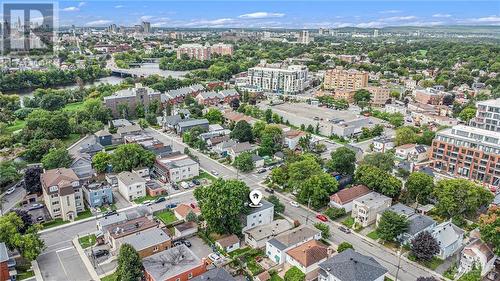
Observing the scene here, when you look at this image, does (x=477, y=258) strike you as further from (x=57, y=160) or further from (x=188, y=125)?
(x=188, y=125)

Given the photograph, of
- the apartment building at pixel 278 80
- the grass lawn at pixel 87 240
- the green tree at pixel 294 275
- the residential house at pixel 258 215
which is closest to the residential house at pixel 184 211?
the residential house at pixel 258 215

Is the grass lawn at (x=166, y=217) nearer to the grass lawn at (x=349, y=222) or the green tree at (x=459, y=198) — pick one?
the grass lawn at (x=349, y=222)

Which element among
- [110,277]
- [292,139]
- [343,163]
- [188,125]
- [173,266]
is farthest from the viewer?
[188,125]

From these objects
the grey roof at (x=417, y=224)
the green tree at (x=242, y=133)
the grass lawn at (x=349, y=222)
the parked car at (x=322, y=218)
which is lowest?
the grass lawn at (x=349, y=222)

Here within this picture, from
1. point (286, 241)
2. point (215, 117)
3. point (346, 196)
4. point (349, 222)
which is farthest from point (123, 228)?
point (215, 117)

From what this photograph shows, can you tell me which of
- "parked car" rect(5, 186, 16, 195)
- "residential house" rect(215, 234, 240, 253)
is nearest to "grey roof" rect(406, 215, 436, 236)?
"residential house" rect(215, 234, 240, 253)

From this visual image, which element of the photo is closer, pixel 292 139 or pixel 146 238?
pixel 146 238

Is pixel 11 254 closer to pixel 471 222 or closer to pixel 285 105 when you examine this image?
pixel 471 222
